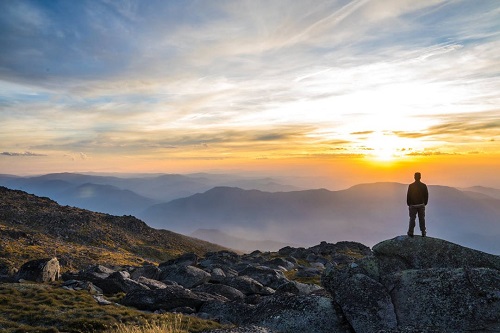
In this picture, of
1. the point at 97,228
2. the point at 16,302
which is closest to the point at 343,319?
the point at 16,302

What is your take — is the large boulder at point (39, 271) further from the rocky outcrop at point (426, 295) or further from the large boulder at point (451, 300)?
the large boulder at point (451, 300)

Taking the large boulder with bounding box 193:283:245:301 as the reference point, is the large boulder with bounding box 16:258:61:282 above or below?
above

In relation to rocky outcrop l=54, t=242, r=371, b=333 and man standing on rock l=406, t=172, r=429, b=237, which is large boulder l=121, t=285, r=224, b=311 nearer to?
rocky outcrop l=54, t=242, r=371, b=333

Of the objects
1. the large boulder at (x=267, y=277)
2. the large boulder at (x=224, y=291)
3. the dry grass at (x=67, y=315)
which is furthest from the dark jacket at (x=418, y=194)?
the large boulder at (x=267, y=277)

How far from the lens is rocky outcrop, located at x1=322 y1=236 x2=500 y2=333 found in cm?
1794

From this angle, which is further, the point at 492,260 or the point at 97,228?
the point at 97,228

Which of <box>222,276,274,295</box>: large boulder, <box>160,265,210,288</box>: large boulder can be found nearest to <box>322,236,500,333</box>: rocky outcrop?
<box>222,276,274,295</box>: large boulder

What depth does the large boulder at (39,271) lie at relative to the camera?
123 feet

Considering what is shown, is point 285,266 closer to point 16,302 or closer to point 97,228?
point 16,302

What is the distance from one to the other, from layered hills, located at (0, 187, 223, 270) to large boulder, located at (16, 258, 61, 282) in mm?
21751

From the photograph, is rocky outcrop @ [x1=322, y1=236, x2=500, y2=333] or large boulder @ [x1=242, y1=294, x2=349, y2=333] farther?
large boulder @ [x1=242, y1=294, x2=349, y2=333]

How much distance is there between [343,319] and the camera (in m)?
20.3

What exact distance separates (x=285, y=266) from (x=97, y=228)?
201ft

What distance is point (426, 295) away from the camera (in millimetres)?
19469
